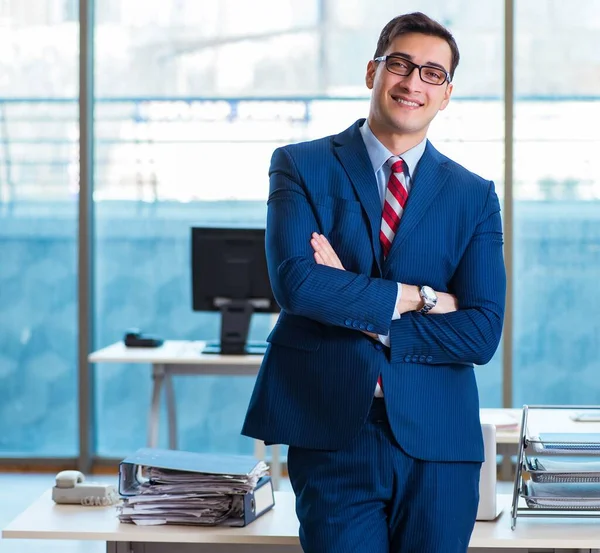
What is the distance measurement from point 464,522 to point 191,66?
3.99 m

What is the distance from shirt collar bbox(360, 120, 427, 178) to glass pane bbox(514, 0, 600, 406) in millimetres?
3357

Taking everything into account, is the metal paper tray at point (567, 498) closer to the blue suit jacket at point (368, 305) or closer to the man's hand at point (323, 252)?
the blue suit jacket at point (368, 305)

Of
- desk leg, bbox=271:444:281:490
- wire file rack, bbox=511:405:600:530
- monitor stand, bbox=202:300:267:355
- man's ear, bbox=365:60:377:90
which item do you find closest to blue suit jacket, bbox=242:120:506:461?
man's ear, bbox=365:60:377:90

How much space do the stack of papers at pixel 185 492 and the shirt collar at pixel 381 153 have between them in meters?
0.81

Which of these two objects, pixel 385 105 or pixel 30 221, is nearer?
pixel 385 105

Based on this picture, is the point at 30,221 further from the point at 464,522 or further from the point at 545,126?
the point at 464,522

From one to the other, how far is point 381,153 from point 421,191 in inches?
4.8

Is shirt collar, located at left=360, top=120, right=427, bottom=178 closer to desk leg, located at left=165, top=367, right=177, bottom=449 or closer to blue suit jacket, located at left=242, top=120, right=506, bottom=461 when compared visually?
blue suit jacket, located at left=242, top=120, right=506, bottom=461

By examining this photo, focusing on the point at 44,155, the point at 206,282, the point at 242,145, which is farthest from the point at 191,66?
the point at 206,282

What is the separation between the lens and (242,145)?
17.6ft

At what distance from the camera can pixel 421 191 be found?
194 centimetres

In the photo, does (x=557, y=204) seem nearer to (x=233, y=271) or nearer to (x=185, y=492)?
(x=233, y=271)

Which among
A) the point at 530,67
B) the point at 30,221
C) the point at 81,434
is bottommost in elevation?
the point at 81,434

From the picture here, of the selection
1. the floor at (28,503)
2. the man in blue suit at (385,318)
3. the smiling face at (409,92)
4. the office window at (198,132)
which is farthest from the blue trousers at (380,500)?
the office window at (198,132)
